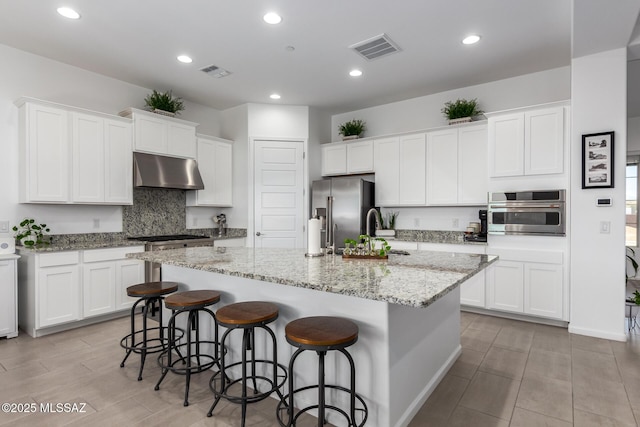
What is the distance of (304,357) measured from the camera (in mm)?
2082

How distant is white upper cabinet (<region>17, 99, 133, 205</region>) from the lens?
3.44m

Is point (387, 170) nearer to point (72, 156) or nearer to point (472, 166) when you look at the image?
point (472, 166)

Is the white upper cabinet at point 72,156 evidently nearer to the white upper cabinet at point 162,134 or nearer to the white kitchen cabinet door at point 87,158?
the white kitchen cabinet door at point 87,158

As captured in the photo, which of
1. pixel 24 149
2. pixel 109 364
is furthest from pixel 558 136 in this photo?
pixel 24 149

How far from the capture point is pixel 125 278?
389cm

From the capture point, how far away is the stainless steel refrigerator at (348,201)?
15.9 ft

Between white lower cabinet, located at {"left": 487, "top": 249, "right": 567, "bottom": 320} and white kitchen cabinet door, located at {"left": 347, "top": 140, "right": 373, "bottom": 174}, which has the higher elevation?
white kitchen cabinet door, located at {"left": 347, "top": 140, "right": 373, "bottom": 174}

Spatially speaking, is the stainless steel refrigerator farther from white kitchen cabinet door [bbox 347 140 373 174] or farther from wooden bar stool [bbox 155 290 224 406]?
wooden bar stool [bbox 155 290 224 406]

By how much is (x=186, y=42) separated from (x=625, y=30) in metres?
3.88

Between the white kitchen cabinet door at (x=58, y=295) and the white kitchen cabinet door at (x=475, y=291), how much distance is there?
166 inches

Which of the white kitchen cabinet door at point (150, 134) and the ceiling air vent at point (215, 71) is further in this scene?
the white kitchen cabinet door at point (150, 134)

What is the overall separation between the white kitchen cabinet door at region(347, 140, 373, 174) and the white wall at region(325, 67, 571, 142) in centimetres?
43

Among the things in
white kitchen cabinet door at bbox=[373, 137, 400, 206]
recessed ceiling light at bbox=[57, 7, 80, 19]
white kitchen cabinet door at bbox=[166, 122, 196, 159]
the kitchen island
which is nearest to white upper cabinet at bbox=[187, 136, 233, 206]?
white kitchen cabinet door at bbox=[166, 122, 196, 159]

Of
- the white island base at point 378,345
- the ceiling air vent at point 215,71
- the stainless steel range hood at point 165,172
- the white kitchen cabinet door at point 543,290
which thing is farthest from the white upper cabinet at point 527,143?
the stainless steel range hood at point 165,172
